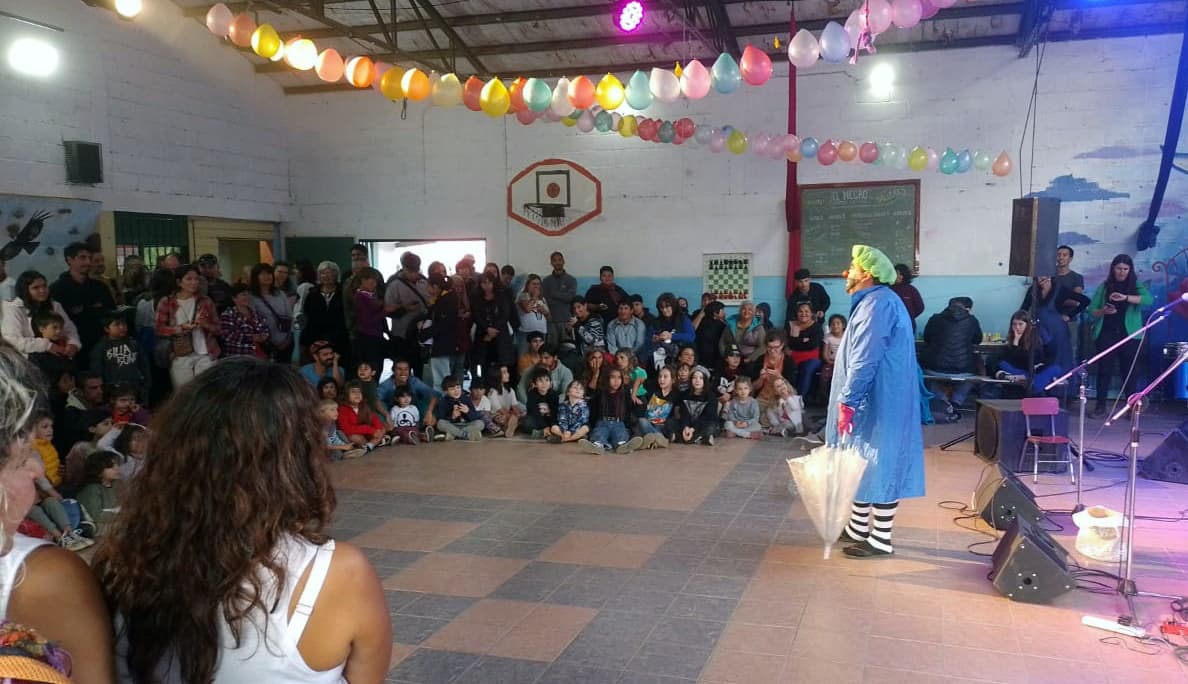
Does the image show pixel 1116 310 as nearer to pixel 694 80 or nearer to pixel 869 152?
pixel 869 152

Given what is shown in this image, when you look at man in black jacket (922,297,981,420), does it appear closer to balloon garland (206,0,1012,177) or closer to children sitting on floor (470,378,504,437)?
balloon garland (206,0,1012,177)

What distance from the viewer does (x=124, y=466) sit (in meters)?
5.34

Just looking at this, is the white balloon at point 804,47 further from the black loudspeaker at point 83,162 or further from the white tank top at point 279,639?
the black loudspeaker at point 83,162

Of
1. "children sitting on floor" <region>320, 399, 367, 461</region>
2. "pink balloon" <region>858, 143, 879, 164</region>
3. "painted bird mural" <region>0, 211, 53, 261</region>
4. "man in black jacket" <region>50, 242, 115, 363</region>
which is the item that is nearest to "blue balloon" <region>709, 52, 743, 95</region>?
"pink balloon" <region>858, 143, 879, 164</region>

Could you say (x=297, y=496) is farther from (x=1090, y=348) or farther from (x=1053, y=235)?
(x=1090, y=348)

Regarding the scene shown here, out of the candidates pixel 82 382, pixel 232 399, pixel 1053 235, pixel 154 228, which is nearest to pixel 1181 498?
pixel 1053 235

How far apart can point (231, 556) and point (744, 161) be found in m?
9.39

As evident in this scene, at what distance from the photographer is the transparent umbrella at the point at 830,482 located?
422cm

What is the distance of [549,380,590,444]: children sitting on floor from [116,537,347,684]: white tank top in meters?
6.10

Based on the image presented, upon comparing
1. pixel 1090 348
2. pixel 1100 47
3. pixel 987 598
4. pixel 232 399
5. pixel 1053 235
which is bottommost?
pixel 987 598

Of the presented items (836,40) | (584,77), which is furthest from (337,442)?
(836,40)

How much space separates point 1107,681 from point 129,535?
3222 millimetres

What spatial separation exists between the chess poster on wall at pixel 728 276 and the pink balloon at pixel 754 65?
4.23m

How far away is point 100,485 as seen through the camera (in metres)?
5.15
